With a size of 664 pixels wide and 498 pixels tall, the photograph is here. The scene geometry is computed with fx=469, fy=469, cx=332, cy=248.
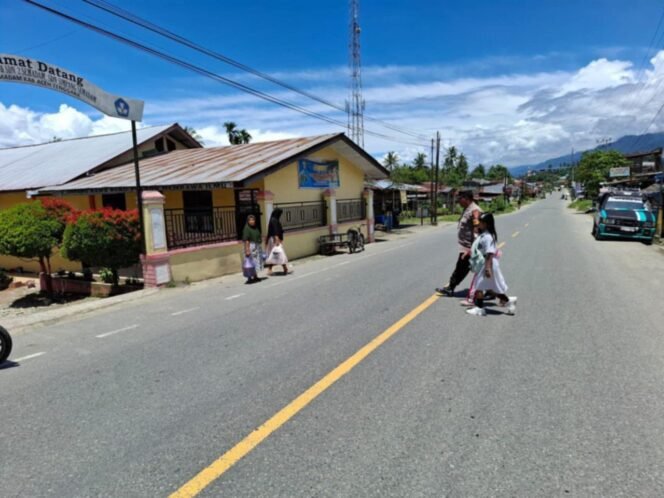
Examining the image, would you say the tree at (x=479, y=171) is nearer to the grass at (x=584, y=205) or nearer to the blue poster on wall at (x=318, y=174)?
the grass at (x=584, y=205)

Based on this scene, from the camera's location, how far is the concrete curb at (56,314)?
24.5ft

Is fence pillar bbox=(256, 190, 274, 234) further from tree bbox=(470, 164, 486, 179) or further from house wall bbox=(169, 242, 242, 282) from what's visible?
tree bbox=(470, 164, 486, 179)

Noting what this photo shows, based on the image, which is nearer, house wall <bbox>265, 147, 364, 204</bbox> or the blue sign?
the blue sign

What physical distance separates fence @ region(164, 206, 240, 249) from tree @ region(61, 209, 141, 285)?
85 centimetres

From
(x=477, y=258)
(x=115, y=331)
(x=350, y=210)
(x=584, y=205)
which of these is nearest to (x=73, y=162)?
(x=350, y=210)

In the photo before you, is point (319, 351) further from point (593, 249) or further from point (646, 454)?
point (593, 249)

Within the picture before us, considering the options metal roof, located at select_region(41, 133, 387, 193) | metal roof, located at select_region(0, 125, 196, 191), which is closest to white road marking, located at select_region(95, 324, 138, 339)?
metal roof, located at select_region(41, 133, 387, 193)

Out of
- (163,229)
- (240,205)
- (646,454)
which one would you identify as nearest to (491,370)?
(646,454)

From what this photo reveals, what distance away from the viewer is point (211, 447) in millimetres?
3293

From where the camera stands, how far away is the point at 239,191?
14797 millimetres

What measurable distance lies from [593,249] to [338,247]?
884cm

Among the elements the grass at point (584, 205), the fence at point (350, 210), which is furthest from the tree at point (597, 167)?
the fence at point (350, 210)

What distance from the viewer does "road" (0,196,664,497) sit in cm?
291

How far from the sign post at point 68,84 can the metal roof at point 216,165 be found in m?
3.14
